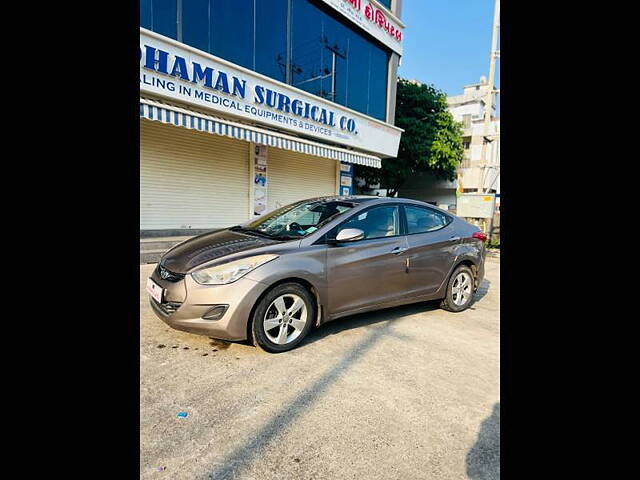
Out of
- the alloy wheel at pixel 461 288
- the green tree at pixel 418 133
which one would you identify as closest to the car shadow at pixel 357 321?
the alloy wheel at pixel 461 288

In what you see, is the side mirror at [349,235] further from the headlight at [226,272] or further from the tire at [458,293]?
the tire at [458,293]

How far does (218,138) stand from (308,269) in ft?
23.6

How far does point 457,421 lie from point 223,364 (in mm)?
1796

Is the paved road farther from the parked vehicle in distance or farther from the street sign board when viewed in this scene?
the street sign board

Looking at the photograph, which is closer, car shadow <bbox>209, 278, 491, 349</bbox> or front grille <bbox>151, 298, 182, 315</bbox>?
front grille <bbox>151, 298, 182, 315</bbox>

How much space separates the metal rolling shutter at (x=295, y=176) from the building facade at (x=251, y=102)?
0.04 metres

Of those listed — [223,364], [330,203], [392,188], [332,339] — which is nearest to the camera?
[223,364]

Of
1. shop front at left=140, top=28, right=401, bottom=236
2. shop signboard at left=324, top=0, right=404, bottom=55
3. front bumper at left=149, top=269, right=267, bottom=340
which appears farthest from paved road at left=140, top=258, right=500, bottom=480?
shop signboard at left=324, top=0, right=404, bottom=55

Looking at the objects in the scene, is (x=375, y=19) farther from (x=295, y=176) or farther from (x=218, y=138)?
(x=218, y=138)

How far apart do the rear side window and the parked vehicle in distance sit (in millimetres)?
15

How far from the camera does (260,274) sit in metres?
3.08

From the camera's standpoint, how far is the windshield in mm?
3719
